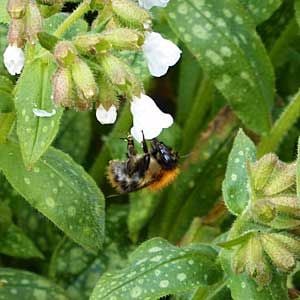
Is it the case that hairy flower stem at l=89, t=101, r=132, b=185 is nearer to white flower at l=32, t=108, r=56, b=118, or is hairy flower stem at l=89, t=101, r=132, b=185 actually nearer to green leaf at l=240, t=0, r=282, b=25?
green leaf at l=240, t=0, r=282, b=25

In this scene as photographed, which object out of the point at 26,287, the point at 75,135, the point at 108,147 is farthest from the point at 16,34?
the point at 75,135

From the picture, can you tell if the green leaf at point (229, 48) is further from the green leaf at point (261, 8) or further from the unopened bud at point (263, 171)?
the unopened bud at point (263, 171)

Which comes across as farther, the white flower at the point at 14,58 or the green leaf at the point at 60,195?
the green leaf at the point at 60,195

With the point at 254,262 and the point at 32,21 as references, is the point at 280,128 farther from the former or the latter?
the point at 32,21

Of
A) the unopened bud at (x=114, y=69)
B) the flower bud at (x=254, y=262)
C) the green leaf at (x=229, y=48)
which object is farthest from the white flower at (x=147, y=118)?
the green leaf at (x=229, y=48)

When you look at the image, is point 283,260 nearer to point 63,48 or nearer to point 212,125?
point 63,48

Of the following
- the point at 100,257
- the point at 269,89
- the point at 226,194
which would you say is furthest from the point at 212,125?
the point at 226,194

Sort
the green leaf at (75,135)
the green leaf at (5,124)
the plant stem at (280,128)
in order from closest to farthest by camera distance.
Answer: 1. the green leaf at (5,124)
2. the plant stem at (280,128)
3. the green leaf at (75,135)
